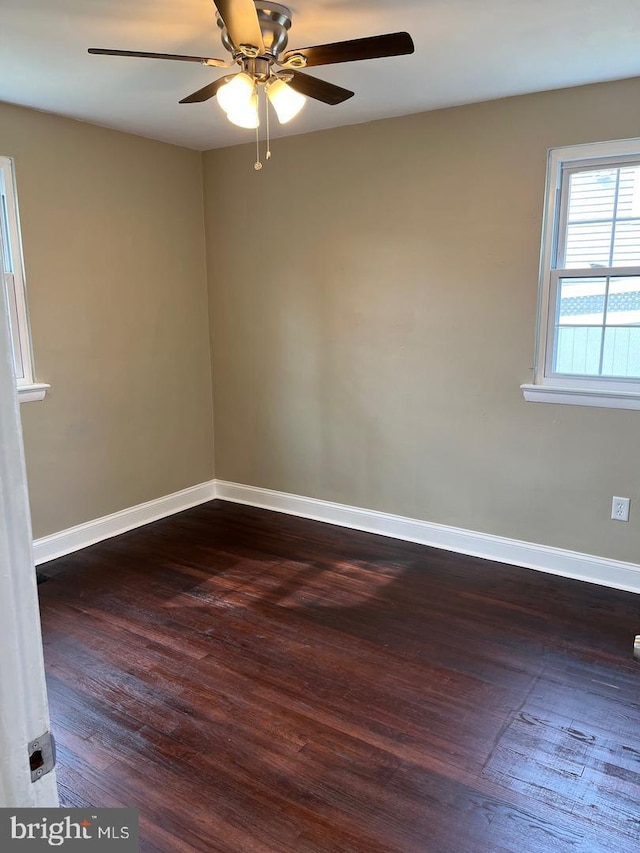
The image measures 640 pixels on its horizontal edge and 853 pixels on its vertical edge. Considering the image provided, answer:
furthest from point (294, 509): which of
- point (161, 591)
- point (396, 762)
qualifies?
point (396, 762)

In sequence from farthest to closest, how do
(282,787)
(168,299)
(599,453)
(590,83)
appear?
(168,299) → (599,453) → (590,83) → (282,787)

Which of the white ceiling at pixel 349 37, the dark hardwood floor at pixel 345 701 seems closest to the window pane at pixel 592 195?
the white ceiling at pixel 349 37

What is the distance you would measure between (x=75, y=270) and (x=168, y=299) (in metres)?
0.75

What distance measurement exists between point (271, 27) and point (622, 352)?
7.27 ft

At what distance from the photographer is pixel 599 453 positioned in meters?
3.18

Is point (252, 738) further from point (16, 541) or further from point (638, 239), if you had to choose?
Result: point (638, 239)

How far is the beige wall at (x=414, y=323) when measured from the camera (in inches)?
126

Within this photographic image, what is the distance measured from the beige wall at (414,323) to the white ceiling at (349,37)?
303 mm

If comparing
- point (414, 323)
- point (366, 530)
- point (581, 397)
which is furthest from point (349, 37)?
point (366, 530)

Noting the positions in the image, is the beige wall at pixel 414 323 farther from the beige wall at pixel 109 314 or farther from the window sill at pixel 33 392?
the window sill at pixel 33 392

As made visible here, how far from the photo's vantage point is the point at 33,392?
3.41 m

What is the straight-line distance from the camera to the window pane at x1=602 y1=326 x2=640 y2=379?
10.0 feet

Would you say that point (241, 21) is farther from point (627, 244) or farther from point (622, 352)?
point (622, 352)

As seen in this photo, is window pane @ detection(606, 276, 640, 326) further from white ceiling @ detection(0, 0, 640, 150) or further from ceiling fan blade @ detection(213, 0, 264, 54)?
ceiling fan blade @ detection(213, 0, 264, 54)
